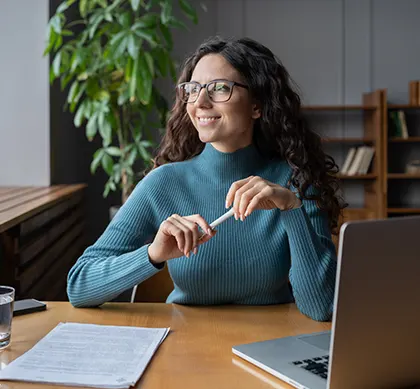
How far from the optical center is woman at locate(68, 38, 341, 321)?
1390 millimetres

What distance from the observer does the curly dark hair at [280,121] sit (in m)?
1.58

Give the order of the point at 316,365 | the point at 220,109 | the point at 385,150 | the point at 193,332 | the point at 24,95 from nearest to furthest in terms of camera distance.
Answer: the point at 316,365, the point at 193,332, the point at 220,109, the point at 24,95, the point at 385,150

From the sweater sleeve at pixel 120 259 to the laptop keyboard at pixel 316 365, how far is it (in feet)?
1.61

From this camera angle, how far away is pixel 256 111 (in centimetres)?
165

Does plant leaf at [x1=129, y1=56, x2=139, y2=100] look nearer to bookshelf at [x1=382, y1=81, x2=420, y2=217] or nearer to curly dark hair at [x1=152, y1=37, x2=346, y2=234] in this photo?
Answer: curly dark hair at [x1=152, y1=37, x2=346, y2=234]

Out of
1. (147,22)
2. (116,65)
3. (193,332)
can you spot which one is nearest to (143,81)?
(116,65)

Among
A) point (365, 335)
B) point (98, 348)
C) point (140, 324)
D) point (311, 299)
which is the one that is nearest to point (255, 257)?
point (311, 299)

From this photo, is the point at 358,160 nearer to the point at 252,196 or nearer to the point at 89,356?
the point at 252,196

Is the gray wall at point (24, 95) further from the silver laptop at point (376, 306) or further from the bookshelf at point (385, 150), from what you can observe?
the silver laptop at point (376, 306)

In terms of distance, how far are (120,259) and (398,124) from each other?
404cm

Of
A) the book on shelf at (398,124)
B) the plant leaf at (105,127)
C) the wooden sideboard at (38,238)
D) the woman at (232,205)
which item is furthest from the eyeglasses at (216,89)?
the book on shelf at (398,124)

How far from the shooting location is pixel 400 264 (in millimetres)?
763

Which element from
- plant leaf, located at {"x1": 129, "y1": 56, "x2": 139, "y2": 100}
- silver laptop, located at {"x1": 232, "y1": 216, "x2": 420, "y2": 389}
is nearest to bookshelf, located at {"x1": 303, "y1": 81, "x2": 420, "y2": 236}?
plant leaf, located at {"x1": 129, "y1": 56, "x2": 139, "y2": 100}

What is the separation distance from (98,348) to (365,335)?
49 cm
